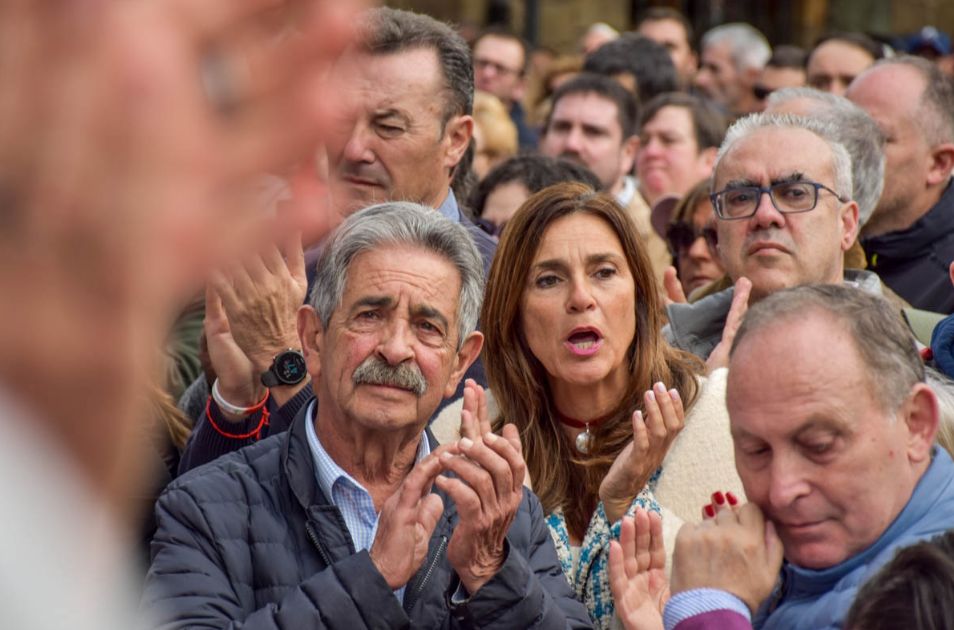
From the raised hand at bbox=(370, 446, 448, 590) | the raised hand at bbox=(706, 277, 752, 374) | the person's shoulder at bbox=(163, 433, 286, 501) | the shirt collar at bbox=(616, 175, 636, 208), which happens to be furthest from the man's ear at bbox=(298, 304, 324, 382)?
the shirt collar at bbox=(616, 175, 636, 208)

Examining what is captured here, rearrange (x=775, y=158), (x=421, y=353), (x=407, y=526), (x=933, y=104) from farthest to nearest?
1. (x=933, y=104)
2. (x=775, y=158)
3. (x=421, y=353)
4. (x=407, y=526)

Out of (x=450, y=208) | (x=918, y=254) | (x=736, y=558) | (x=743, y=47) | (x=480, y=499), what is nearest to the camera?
(x=736, y=558)

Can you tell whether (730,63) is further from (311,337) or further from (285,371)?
(311,337)

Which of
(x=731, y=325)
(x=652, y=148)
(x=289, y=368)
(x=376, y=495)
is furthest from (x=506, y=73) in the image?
(x=376, y=495)

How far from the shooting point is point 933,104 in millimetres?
6344

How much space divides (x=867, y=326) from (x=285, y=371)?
201cm

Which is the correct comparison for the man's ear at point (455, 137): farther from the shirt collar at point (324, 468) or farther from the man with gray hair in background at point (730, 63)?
the man with gray hair in background at point (730, 63)

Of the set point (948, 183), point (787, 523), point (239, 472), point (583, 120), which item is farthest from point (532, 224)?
point (583, 120)

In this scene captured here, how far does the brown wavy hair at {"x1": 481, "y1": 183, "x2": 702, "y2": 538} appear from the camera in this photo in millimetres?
4453

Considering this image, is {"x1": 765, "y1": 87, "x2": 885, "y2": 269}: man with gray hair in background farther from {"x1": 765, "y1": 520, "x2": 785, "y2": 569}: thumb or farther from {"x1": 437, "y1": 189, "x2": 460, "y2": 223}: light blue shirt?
{"x1": 765, "y1": 520, "x2": 785, "y2": 569}: thumb

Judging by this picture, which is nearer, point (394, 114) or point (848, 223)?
point (848, 223)

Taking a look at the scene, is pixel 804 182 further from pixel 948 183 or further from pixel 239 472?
pixel 239 472

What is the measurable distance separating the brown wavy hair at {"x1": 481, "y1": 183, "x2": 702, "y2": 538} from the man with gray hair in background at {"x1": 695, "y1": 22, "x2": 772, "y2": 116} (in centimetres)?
862

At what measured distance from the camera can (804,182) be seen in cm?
509
